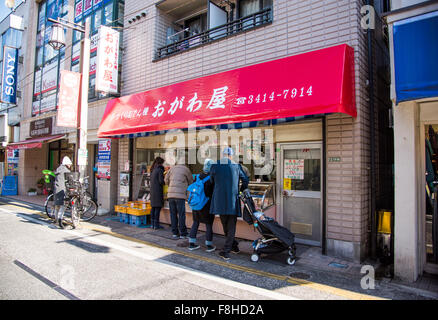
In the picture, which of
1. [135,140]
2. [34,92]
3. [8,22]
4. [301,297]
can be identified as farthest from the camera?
[8,22]

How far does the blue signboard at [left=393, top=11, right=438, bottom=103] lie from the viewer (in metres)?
4.23

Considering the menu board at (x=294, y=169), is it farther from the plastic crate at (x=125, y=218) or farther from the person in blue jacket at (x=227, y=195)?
the plastic crate at (x=125, y=218)

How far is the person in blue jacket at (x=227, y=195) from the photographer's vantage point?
220 inches

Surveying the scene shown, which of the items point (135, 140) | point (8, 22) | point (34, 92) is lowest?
point (135, 140)

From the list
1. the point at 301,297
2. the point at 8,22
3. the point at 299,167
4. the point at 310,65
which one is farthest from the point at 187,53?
the point at 8,22

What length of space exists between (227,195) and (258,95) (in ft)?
7.42

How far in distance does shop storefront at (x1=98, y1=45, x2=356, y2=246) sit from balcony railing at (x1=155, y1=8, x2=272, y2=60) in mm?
1543

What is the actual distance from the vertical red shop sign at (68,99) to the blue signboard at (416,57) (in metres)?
9.42

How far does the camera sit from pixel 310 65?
224 inches

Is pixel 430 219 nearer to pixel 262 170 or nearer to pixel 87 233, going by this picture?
pixel 262 170

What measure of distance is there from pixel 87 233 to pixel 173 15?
7825mm

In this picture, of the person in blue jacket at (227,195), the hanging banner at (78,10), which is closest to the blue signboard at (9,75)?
the hanging banner at (78,10)

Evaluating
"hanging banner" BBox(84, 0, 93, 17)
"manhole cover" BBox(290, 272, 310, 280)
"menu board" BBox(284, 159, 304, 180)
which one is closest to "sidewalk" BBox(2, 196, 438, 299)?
"manhole cover" BBox(290, 272, 310, 280)

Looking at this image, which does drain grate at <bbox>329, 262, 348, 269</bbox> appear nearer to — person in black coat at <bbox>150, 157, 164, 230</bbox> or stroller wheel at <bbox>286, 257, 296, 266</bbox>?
stroller wheel at <bbox>286, 257, 296, 266</bbox>
